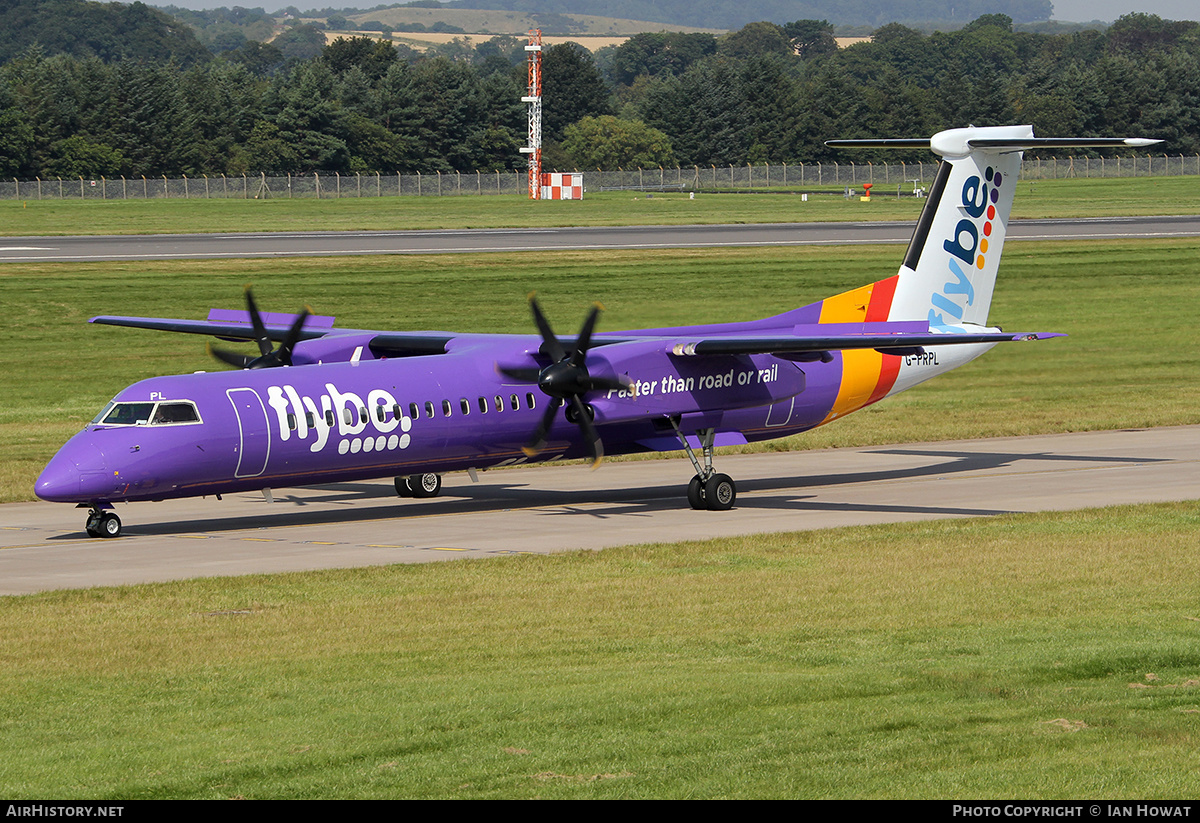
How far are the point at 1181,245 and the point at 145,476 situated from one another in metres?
63.3

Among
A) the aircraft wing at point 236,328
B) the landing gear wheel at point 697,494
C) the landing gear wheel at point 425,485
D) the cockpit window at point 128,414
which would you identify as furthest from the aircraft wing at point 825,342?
the cockpit window at point 128,414

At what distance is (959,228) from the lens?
1364 inches

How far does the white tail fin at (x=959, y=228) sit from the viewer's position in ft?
112

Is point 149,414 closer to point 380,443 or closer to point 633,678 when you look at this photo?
point 380,443

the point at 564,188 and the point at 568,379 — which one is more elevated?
the point at 568,379

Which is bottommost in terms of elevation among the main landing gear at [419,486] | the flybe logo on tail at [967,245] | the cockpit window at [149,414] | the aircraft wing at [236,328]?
the main landing gear at [419,486]

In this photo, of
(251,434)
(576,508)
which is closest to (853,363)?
(576,508)

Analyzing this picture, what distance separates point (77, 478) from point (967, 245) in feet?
66.5

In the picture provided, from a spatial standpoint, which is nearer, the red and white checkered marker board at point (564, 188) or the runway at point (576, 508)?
the runway at point (576, 508)

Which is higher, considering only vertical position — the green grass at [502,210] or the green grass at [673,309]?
the green grass at [502,210]

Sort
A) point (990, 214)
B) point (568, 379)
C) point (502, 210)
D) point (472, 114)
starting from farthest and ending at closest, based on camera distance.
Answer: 1. point (472, 114)
2. point (502, 210)
3. point (990, 214)
4. point (568, 379)

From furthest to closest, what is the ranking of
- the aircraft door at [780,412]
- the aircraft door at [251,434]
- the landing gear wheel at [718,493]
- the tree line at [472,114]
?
1. the tree line at [472,114]
2. the aircraft door at [780,412]
3. the landing gear wheel at [718,493]
4. the aircraft door at [251,434]

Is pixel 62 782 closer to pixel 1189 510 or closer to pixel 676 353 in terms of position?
pixel 676 353

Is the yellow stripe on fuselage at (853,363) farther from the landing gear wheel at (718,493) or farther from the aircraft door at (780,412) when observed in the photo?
the landing gear wheel at (718,493)
